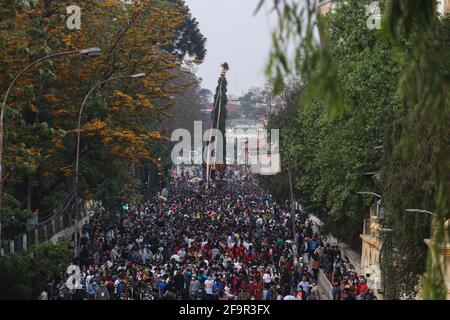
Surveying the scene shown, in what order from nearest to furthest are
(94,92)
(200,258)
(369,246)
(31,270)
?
(31,270) < (200,258) < (94,92) < (369,246)

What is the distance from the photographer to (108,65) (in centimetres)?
3734

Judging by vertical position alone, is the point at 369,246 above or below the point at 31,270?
below

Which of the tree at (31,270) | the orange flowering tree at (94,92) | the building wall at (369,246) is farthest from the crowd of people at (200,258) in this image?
the orange flowering tree at (94,92)

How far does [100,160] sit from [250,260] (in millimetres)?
9766

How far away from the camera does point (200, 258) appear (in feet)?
102

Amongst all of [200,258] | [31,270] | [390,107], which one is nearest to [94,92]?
[200,258]

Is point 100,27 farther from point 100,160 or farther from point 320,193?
point 320,193

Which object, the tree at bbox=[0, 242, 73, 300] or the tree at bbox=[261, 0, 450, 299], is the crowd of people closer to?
the tree at bbox=[0, 242, 73, 300]

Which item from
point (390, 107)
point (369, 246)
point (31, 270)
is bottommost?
point (369, 246)

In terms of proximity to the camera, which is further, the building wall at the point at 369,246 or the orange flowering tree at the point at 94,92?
the building wall at the point at 369,246

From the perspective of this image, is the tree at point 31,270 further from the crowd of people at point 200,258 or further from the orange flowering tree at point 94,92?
the orange flowering tree at point 94,92

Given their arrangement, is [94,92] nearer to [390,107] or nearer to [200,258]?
[200,258]

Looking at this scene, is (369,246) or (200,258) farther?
(369,246)

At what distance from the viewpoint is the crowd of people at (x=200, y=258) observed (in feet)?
78.4
